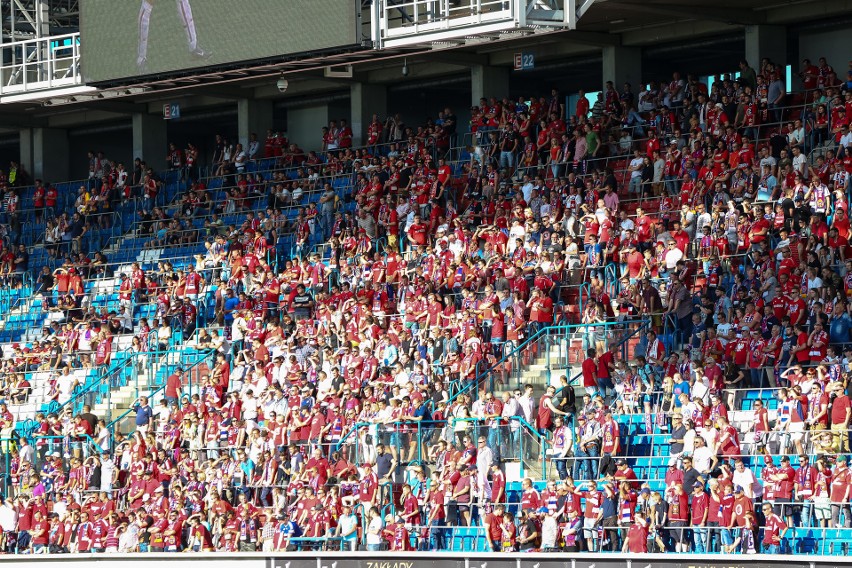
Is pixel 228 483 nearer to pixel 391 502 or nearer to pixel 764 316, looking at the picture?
pixel 391 502

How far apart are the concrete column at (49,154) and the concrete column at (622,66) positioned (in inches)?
622

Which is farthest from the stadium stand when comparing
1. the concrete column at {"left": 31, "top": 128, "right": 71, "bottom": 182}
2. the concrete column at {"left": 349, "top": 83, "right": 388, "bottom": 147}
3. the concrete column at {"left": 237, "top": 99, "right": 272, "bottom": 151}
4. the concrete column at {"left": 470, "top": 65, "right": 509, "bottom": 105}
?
the concrete column at {"left": 31, "top": 128, "right": 71, "bottom": 182}

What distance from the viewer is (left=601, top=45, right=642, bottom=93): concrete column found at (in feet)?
99.1

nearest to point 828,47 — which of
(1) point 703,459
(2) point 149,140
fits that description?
(1) point 703,459

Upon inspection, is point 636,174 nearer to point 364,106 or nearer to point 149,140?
point 364,106

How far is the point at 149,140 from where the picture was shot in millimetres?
38500

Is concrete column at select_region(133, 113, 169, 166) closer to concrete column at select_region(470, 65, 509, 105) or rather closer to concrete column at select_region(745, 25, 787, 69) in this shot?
concrete column at select_region(470, 65, 509, 105)

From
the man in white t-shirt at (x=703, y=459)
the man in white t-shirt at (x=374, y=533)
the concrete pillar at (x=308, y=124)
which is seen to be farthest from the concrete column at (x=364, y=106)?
the man in white t-shirt at (x=703, y=459)

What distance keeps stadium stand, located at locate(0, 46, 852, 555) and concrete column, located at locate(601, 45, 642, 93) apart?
0.98 metres

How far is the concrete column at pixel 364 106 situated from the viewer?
34594 mm

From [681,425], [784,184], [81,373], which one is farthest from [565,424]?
[81,373]

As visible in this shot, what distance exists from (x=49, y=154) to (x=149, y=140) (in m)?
3.21

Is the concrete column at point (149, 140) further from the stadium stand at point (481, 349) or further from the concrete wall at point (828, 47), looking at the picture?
the concrete wall at point (828, 47)

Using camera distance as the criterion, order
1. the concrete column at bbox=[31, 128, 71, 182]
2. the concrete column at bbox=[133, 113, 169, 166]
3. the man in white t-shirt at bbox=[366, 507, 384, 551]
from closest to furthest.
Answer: the man in white t-shirt at bbox=[366, 507, 384, 551]
the concrete column at bbox=[133, 113, 169, 166]
the concrete column at bbox=[31, 128, 71, 182]
